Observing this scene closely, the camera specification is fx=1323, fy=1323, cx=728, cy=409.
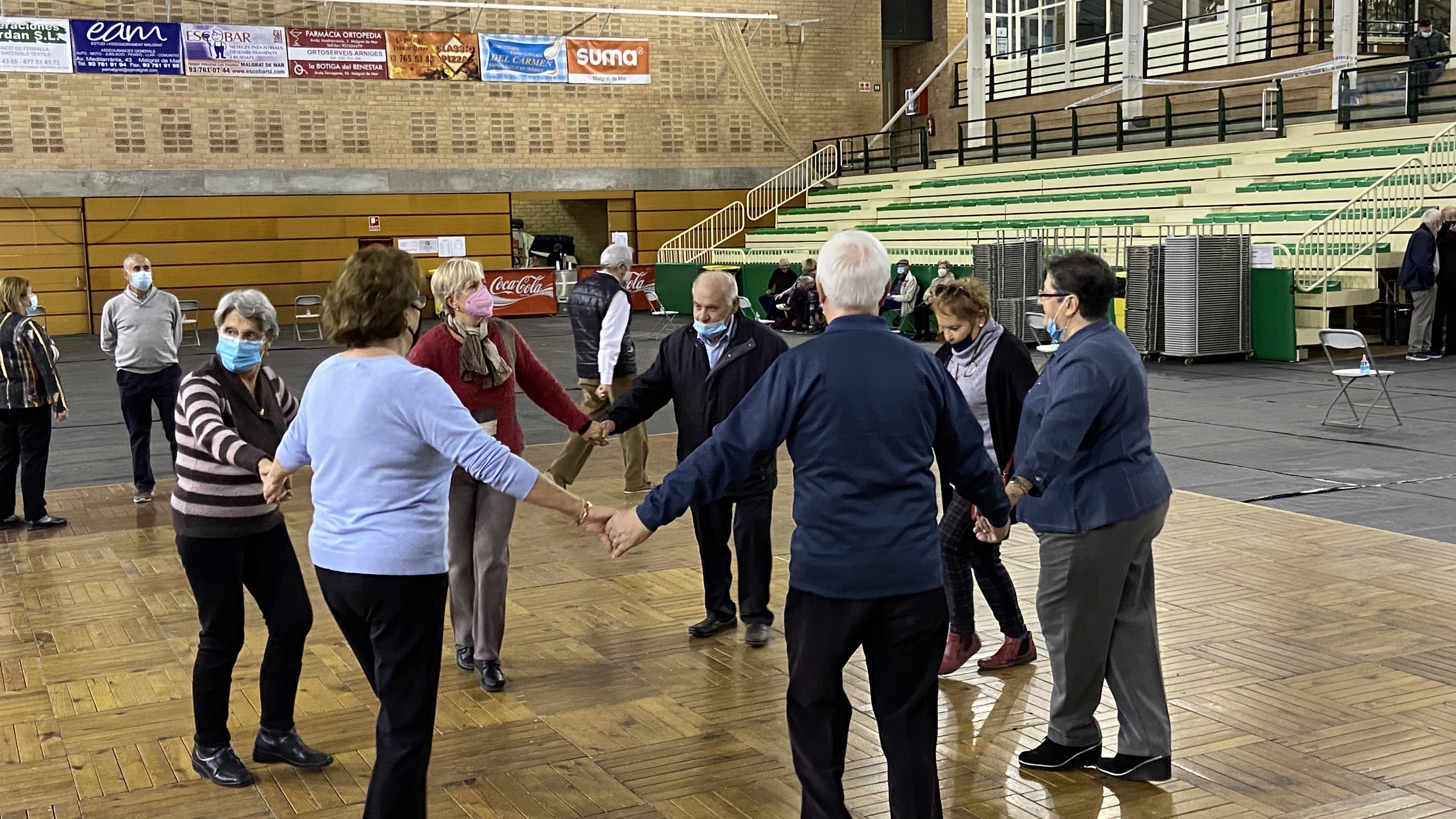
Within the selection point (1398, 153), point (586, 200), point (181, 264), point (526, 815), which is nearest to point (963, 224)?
point (1398, 153)

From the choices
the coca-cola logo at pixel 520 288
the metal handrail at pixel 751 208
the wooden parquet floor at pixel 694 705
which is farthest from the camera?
the metal handrail at pixel 751 208

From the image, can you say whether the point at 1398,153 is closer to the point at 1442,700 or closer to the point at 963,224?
the point at 963,224

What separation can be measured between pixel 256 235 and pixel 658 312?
8549mm

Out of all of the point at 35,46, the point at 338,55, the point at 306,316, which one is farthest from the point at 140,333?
the point at 338,55

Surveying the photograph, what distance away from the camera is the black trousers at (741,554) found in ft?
19.3

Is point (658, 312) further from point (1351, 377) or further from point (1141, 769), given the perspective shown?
point (1141, 769)

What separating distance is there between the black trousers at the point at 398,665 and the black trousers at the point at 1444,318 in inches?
608

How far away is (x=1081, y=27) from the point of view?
3412cm

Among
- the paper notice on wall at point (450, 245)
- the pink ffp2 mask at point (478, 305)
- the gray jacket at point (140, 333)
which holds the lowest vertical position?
the gray jacket at point (140, 333)

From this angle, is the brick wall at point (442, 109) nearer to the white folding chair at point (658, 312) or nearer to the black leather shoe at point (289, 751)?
the white folding chair at point (658, 312)

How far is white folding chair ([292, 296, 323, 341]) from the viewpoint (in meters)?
24.9

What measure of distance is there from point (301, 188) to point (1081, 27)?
1985 cm

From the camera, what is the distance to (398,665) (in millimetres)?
3396

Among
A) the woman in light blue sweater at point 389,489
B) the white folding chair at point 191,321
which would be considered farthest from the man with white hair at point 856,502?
the white folding chair at point 191,321
